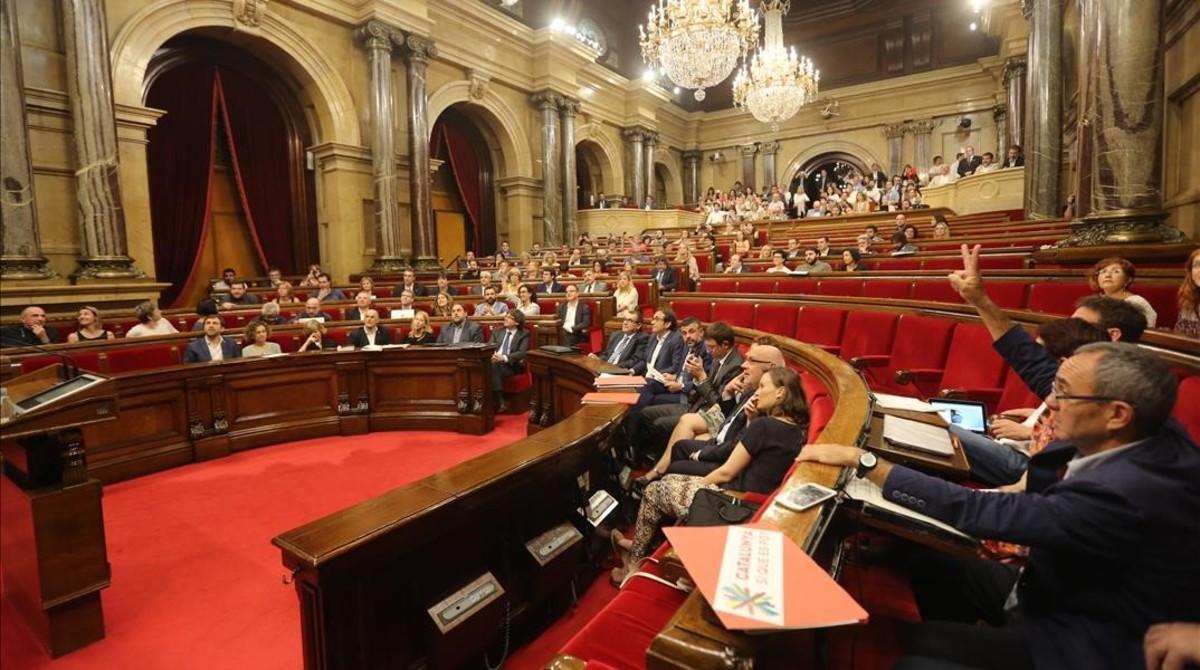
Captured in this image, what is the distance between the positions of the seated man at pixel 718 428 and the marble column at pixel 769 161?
17.5 metres

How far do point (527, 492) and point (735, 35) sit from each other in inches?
347

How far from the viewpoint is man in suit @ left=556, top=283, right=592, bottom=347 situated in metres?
5.87

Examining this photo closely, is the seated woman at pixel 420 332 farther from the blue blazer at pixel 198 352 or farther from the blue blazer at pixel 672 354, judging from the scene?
the blue blazer at pixel 672 354

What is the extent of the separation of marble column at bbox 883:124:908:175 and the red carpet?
1637cm

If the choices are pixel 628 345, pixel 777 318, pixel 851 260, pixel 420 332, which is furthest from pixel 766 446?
pixel 851 260

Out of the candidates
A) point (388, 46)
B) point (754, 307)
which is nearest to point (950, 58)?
point (388, 46)

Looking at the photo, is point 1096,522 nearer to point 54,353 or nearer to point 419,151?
point 54,353

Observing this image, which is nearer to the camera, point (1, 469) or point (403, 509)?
point (1, 469)

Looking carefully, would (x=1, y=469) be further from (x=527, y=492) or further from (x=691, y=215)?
(x=691, y=215)

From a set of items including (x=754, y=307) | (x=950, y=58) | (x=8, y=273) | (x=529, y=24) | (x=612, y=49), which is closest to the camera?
(x=8, y=273)

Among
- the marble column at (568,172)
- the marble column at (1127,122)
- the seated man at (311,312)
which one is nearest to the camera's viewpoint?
the marble column at (1127,122)

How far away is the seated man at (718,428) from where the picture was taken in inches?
101

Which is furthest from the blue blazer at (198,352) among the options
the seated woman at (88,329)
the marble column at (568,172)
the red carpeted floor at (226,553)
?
the marble column at (568,172)

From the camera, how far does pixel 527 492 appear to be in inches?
80.5
